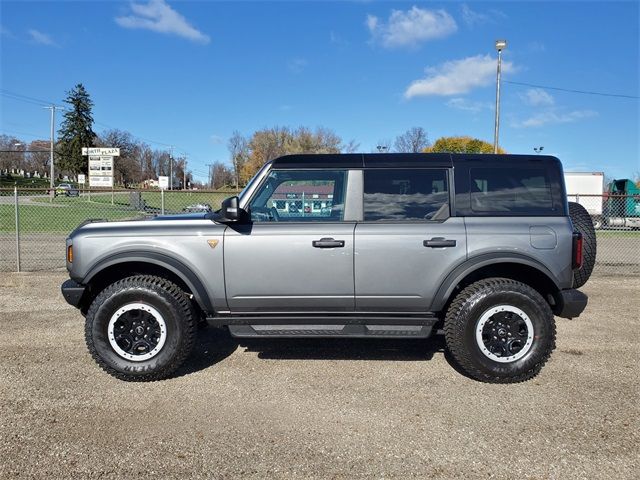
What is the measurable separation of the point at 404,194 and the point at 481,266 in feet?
2.98

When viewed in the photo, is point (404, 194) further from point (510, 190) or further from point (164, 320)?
point (164, 320)

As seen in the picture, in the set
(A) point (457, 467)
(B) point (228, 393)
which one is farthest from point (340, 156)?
(A) point (457, 467)

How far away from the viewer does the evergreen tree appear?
7394cm

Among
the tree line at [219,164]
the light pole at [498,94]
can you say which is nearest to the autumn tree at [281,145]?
the tree line at [219,164]

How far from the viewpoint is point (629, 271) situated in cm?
942

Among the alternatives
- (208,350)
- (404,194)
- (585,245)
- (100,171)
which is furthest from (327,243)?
(100,171)

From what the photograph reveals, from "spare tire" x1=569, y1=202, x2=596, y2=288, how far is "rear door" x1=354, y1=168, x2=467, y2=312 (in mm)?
1274

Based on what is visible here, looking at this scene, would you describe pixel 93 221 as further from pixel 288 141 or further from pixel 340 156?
pixel 288 141

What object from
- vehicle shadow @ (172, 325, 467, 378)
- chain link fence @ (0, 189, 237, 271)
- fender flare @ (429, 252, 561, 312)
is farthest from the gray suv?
chain link fence @ (0, 189, 237, 271)

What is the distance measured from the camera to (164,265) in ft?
12.8

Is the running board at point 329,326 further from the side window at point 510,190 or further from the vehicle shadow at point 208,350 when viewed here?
the side window at point 510,190

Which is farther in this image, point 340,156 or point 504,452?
point 340,156

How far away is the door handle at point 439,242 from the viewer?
384cm

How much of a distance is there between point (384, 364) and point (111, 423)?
237 cm
